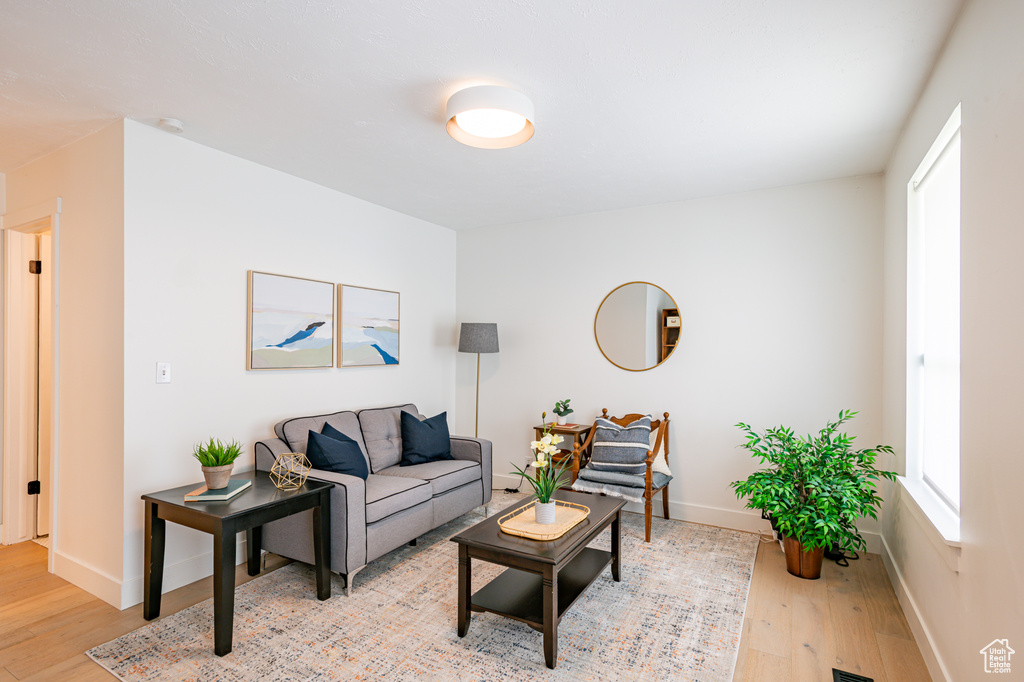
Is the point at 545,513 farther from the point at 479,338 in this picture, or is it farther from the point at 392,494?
the point at 479,338

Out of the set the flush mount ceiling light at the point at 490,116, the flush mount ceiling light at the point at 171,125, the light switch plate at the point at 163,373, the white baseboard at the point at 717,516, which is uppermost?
the flush mount ceiling light at the point at 171,125

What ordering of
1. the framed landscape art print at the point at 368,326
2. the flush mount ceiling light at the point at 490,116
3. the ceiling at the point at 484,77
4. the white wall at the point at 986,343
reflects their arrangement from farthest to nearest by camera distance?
the framed landscape art print at the point at 368,326 → the flush mount ceiling light at the point at 490,116 → the ceiling at the point at 484,77 → the white wall at the point at 986,343

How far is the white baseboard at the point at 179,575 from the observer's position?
8.95ft

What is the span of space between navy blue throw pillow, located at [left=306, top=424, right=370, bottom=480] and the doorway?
185cm

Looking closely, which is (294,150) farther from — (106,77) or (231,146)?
(106,77)

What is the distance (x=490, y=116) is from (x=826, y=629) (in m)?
2.95

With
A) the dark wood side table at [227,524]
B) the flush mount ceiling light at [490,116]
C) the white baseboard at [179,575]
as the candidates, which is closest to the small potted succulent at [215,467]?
the dark wood side table at [227,524]

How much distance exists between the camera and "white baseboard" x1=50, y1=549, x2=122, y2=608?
2747mm

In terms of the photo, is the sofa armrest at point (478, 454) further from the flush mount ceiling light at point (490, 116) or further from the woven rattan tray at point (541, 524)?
the flush mount ceiling light at point (490, 116)

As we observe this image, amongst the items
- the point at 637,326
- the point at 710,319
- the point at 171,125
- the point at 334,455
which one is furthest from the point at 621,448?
the point at 171,125

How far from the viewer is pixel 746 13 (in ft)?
6.16

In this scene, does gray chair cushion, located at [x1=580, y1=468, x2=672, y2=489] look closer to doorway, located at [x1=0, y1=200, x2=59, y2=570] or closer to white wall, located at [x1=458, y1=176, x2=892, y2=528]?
white wall, located at [x1=458, y1=176, x2=892, y2=528]

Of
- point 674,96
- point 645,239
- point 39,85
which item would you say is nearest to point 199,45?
point 39,85

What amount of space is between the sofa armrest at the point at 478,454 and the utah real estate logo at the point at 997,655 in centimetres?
294
